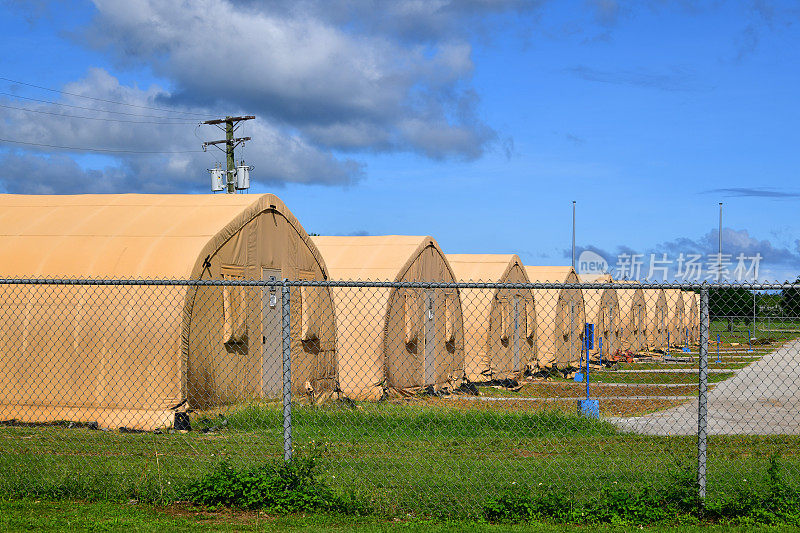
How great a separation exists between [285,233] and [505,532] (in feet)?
34.0

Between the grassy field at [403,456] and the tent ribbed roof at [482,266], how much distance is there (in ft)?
34.6

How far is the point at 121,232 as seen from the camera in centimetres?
1352

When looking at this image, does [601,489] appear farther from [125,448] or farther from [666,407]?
[666,407]

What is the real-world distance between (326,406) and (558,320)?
15.6 meters

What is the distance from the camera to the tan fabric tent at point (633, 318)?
3788 centimetres

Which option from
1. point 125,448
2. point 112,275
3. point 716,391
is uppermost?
point 112,275

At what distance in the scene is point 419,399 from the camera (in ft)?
60.4

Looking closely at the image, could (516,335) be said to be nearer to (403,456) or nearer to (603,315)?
(603,315)

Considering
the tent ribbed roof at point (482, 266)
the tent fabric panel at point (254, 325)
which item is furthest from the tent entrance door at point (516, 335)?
the tent fabric panel at point (254, 325)

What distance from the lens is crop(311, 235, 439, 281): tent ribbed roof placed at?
1862 cm

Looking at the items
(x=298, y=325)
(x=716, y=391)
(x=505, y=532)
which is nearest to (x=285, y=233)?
(x=298, y=325)

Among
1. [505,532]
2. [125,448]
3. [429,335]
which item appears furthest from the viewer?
[429,335]

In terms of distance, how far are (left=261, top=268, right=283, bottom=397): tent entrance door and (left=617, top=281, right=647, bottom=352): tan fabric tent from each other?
25331 millimetres

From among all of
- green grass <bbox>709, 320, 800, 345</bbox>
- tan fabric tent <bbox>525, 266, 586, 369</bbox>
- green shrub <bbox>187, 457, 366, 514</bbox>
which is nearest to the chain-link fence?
green shrub <bbox>187, 457, 366, 514</bbox>
